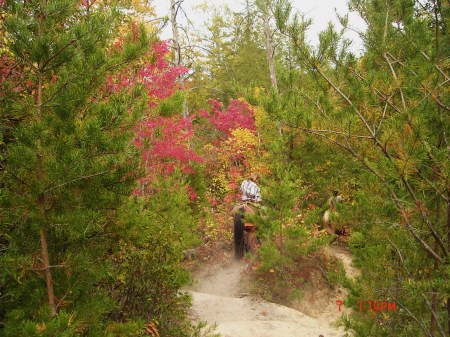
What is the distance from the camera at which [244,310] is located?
7156mm

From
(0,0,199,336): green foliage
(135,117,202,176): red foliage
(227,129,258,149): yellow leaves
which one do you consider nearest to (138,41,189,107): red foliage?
(135,117,202,176): red foliage

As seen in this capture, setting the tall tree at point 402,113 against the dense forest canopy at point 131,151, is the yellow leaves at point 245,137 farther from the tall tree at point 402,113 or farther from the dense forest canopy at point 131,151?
the tall tree at point 402,113

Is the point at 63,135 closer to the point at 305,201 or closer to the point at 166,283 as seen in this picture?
the point at 166,283

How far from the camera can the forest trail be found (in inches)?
236

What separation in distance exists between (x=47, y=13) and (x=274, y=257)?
6.60 metres

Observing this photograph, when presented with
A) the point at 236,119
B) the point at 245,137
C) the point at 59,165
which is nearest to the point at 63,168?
the point at 59,165

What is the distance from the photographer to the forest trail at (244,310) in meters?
6.01

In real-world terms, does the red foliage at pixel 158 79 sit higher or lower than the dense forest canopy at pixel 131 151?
higher

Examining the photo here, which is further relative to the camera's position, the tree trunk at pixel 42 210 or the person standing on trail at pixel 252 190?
the person standing on trail at pixel 252 190

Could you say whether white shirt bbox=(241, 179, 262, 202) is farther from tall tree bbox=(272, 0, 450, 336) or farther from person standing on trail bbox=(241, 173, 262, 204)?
tall tree bbox=(272, 0, 450, 336)

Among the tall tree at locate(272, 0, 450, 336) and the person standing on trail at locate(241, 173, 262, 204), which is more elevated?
the tall tree at locate(272, 0, 450, 336)

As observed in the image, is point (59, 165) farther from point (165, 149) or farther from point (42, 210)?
point (165, 149)

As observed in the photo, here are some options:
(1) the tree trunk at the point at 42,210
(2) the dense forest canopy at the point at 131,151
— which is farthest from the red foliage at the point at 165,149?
(1) the tree trunk at the point at 42,210

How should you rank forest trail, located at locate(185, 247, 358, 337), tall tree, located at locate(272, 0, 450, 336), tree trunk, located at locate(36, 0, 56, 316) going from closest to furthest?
tree trunk, located at locate(36, 0, 56, 316) → tall tree, located at locate(272, 0, 450, 336) → forest trail, located at locate(185, 247, 358, 337)
